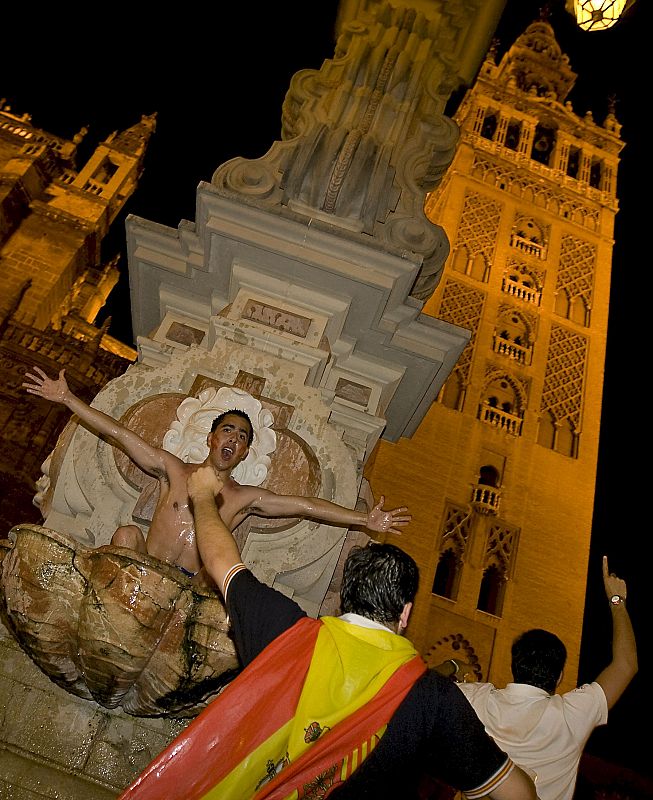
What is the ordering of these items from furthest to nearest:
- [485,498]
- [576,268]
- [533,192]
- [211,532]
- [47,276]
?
[533,192]
[576,268]
[47,276]
[485,498]
[211,532]

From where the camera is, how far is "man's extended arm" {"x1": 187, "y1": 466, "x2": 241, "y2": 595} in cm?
174

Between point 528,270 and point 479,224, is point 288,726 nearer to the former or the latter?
point 528,270

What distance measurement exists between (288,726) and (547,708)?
1223 millimetres

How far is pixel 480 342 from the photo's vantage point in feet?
63.7

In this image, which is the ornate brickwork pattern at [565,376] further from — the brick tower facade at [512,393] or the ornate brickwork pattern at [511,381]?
the ornate brickwork pattern at [511,381]

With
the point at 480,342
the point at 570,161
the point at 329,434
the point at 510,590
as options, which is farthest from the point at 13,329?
the point at 570,161

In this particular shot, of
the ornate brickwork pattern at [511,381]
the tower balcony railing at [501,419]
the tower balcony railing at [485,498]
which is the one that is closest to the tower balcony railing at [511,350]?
the ornate brickwork pattern at [511,381]

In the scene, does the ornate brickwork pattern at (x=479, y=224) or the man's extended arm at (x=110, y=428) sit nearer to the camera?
the man's extended arm at (x=110, y=428)

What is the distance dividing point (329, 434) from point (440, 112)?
307cm

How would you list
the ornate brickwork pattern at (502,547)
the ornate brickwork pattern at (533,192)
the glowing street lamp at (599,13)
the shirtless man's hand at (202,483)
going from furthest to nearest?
1. the ornate brickwork pattern at (533,192)
2. the ornate brickwork pattern at (502,547)
3. the glowing street lamp at (599,13)
4. the shirtless man's hand at (202,483)

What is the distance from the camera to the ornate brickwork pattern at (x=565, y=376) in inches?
747

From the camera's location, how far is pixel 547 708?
2.34 m

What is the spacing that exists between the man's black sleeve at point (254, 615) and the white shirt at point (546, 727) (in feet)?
3.71

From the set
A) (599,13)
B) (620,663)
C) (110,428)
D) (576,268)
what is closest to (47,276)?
(576,268)
